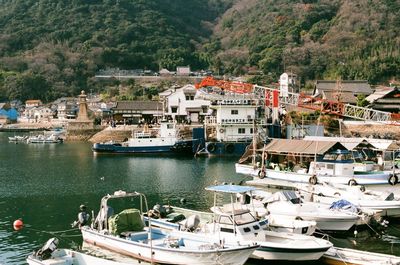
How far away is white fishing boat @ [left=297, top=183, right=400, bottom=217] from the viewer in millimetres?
25859

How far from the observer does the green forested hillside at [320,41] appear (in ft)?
322

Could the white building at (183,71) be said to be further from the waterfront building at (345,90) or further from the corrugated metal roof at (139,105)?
the waterfront building at (345,90)

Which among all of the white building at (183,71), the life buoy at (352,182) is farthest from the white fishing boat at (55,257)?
the white building at (183,71)

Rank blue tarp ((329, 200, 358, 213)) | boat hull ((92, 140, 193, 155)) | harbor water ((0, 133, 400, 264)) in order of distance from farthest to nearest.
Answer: boat hull ((92, 140, 193, 155)) → blue tarp ((329, 200, 358, 213)) → harbor water ((0, 133, 400, 264))

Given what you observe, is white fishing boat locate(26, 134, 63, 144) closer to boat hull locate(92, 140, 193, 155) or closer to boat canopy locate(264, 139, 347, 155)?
boat hull locate(92, 140, 193, 155)

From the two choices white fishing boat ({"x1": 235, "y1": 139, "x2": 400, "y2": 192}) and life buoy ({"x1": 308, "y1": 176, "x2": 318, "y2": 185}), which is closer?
life buoy ({"x1": 308, "y1": 176, "x2": 318, "y2": 185})

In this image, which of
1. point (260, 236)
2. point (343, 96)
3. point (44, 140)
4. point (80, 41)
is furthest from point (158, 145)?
point (80, 41)

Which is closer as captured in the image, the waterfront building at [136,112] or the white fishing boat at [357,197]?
the white fishing boat at [357,197]

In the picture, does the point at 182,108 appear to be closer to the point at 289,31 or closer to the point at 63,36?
the point at 289,31

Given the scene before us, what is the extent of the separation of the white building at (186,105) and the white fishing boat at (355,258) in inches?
2006

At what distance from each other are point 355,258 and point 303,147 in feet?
55.1

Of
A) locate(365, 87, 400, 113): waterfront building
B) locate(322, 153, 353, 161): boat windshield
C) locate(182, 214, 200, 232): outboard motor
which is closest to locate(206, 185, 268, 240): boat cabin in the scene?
locate(182, 214, 200, 232): outboard motor

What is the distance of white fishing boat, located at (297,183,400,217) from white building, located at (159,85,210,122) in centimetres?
4136

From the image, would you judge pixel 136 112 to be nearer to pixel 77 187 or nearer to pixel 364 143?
pixel 77 187
